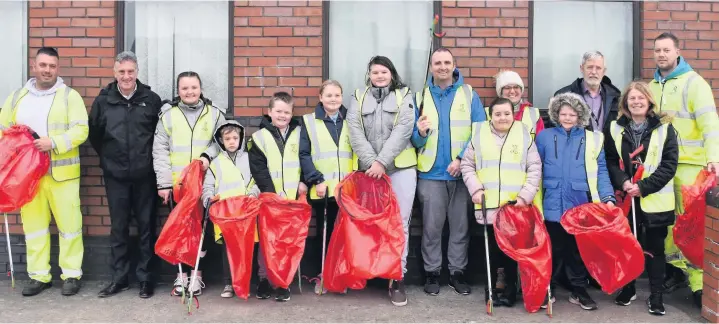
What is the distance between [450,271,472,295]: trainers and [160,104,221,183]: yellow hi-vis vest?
90.7 inches

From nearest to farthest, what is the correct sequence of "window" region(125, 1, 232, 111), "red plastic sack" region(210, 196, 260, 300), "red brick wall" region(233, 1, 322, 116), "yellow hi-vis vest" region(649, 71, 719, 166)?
"red plastic sack" region(210, 196, 260, 300), "yellow hi-vis vest" region(649, 71, 719, 166), "red brick wall" region(233, 1, 322, 116), "window" region(125, 1, 232, 111)

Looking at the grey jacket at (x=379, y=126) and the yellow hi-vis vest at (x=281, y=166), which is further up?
the grey jacket at (x=379, y=126)

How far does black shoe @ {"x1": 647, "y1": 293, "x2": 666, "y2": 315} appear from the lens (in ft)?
16.4

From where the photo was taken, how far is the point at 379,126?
5.27 m

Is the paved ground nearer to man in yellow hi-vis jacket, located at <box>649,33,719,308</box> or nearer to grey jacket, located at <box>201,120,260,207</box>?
man in yellow hi-vis jacket, located at <box>649,33,719,308</box>

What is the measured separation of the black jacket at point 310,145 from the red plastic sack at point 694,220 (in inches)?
108

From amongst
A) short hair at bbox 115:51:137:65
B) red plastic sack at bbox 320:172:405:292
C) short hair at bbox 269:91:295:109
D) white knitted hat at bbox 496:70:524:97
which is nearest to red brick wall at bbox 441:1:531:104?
white knitted hat at bbox 496:70:524:97

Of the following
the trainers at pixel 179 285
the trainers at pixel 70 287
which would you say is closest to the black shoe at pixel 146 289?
the trainers at pixel 179 285

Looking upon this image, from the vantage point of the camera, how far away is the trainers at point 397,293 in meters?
5.18

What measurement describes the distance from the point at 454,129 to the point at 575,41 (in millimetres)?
1695

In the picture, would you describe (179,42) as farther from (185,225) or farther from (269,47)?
(185,225)

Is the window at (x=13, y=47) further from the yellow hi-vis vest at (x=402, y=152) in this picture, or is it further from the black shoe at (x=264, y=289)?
the yellow hi-vis vest at (x=402, y=152)

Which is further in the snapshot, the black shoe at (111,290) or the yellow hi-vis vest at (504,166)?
the black shoe at (111,290)

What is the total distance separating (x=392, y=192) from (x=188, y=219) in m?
1.59
